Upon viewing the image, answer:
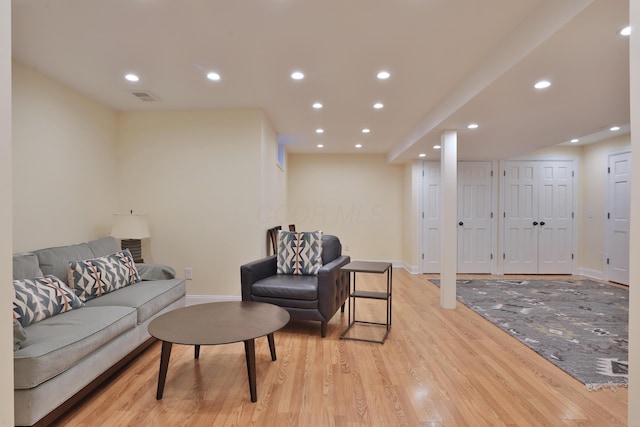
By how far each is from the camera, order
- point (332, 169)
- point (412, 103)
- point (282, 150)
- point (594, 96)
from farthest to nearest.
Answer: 1. point (332, 169)
2. point (282, 150)
3. point (412, 103)
4. point (594, 96)

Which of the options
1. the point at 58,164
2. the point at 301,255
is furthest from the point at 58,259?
the point at 301,255

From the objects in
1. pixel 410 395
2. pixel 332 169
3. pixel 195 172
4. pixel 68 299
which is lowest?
pixel 410 395

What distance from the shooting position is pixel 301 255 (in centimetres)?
365

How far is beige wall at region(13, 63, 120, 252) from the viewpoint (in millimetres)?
2771

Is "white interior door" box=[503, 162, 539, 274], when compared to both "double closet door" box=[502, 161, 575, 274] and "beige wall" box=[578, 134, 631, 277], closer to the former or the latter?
"double closet door" box=[502, 161, 575, 274]

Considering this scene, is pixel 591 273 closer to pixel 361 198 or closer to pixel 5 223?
pixel 361 198

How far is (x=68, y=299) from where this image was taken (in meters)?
2.36

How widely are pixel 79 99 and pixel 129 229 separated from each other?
4.88 feet

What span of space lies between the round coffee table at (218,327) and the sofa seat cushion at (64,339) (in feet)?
0.96

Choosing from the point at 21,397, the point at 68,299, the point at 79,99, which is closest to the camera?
the point at 21,397

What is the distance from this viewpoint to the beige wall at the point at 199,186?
13.4 feet

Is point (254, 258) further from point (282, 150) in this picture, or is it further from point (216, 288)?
point (282, 150)

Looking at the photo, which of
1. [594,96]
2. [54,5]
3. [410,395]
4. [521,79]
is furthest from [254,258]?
[594,96]

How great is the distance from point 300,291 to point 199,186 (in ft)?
6.65
